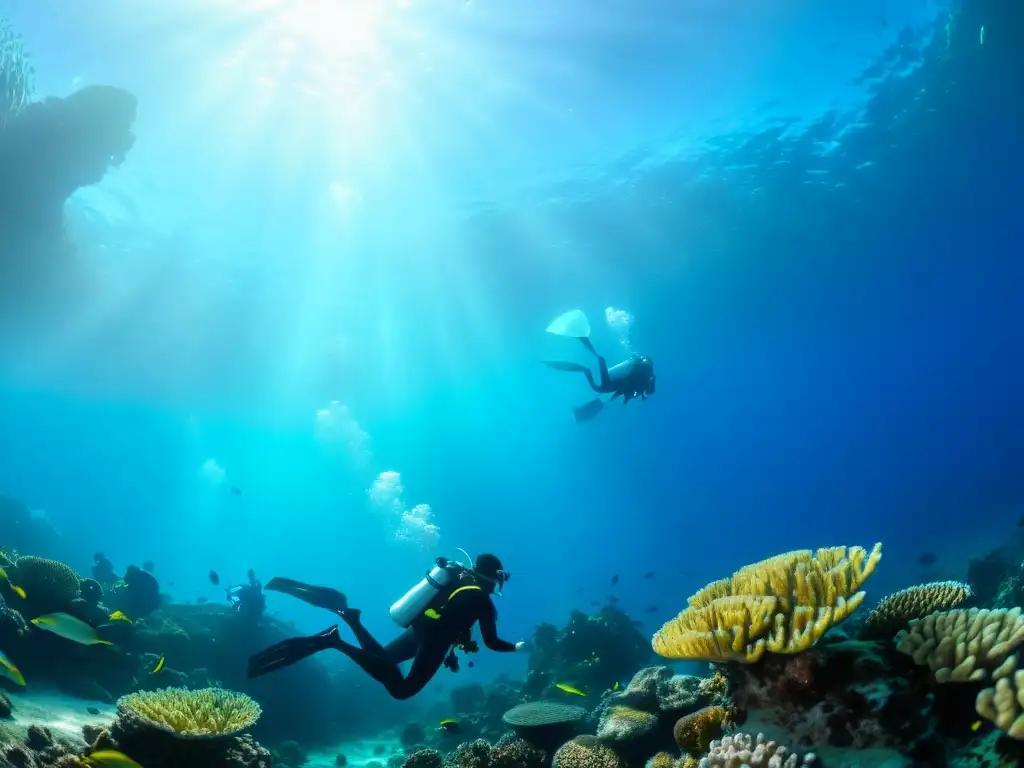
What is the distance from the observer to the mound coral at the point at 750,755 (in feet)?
11.5

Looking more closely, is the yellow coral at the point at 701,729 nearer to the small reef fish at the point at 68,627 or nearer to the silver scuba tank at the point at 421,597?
the silver scuba tank at the point at 421,597

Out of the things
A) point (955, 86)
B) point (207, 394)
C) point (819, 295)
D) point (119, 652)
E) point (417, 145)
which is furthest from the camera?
point (207, 394)

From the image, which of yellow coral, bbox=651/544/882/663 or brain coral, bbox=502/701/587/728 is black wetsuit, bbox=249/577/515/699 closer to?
brain coral, bbox=502/701/587/728

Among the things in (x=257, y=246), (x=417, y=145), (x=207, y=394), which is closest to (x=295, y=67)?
(x=417, y=145)

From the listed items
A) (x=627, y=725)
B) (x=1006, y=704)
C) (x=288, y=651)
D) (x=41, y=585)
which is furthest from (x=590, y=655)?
(x=1006, y=704)

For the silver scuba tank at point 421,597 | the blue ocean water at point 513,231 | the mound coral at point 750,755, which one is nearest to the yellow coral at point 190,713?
the silver scuba tank at point 421,597

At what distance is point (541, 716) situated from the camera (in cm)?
771

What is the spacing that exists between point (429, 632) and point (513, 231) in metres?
29.1

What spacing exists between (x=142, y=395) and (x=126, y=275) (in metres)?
25.5

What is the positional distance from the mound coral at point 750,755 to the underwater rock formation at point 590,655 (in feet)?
39.8

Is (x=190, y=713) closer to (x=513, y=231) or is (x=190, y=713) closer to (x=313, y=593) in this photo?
(x=313, y=593)

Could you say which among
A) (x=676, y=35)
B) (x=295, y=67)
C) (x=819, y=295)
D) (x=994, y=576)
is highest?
(x=819, y=295)

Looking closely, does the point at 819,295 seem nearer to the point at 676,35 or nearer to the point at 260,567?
the point at 676,35

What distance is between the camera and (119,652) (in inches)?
431
